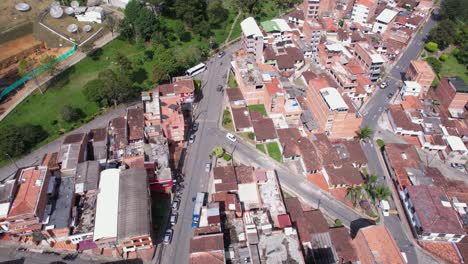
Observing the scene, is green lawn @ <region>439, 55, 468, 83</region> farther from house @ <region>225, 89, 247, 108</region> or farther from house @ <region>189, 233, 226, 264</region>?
house @ <region>189, 233, 226, 264</region>

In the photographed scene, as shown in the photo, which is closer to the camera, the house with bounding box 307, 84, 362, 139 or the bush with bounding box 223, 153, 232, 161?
the bush with bounding box 223, 153, 232, 161

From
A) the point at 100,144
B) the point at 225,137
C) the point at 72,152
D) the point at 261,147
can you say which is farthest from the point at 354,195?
the point at 72,152

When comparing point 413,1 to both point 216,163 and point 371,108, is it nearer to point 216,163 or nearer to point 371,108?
point 371,108

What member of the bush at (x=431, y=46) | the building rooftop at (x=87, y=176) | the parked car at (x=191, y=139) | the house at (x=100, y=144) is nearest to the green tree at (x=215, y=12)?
the parked car at (x=191, y=139)

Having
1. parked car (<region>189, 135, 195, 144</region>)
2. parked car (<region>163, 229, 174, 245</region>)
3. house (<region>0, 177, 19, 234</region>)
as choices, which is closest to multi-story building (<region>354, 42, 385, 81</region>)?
parked car (<region>189, 135, 195, 144</region>)

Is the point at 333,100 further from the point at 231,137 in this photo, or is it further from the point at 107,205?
the point at 107,205

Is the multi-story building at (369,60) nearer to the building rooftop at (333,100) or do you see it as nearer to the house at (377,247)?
the building rooftop at (333,100)
